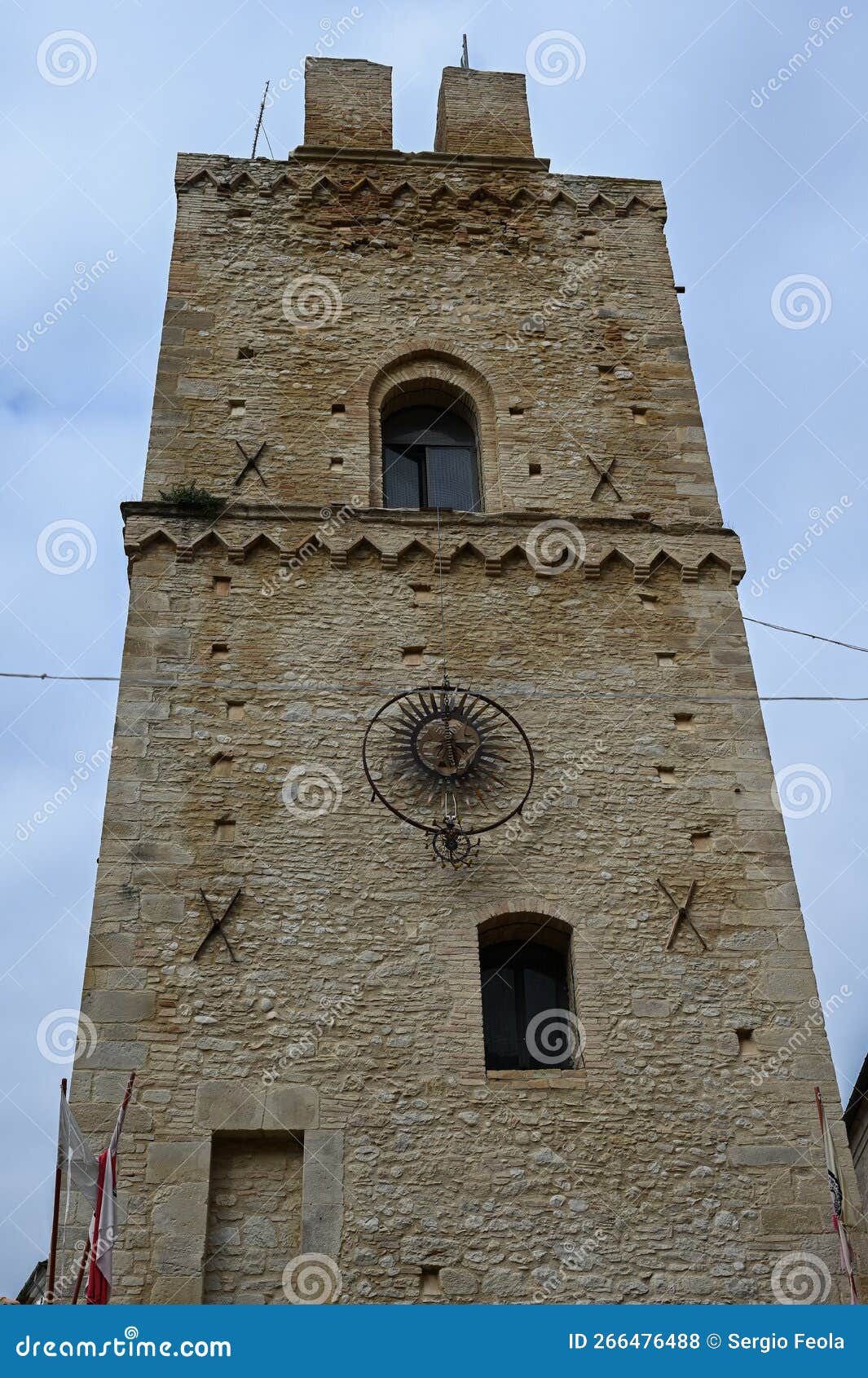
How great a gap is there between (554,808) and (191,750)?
2781mm

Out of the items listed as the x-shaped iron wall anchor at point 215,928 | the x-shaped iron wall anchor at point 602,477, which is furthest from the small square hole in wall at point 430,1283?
the x-shaped iron wall anchor at point 602,477

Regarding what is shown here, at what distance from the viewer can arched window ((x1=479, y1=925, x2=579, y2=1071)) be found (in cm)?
1037

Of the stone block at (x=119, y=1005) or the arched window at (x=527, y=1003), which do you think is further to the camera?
the arched window at (x=527, y=1003)

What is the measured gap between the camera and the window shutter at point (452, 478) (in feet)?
44.9

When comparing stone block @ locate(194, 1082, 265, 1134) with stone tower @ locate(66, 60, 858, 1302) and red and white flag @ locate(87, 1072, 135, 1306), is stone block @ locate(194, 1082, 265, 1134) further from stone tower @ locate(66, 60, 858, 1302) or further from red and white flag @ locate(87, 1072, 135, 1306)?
red and white flag @ locate(87, 1072, 135, 1306)

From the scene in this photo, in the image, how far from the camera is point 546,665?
12078 mm

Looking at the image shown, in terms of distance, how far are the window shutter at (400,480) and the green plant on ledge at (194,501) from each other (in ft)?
5.13

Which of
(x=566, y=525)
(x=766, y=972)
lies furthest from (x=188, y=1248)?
(x=566, y=525)

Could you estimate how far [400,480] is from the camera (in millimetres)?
13820

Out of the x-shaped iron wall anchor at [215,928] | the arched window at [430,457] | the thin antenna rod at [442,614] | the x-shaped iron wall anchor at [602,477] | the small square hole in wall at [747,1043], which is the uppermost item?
the arched window at [430,457]

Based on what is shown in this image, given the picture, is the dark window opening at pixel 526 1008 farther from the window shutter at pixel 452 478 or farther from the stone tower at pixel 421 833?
the window shutter at pixel 452 478

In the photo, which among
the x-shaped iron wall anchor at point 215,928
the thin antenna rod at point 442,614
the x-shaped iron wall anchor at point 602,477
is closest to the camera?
the x-shaped iron wall anchor at point 215,928

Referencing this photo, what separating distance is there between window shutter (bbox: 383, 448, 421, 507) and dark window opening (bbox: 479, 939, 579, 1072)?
4.51 m

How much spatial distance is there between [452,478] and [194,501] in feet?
8.29
